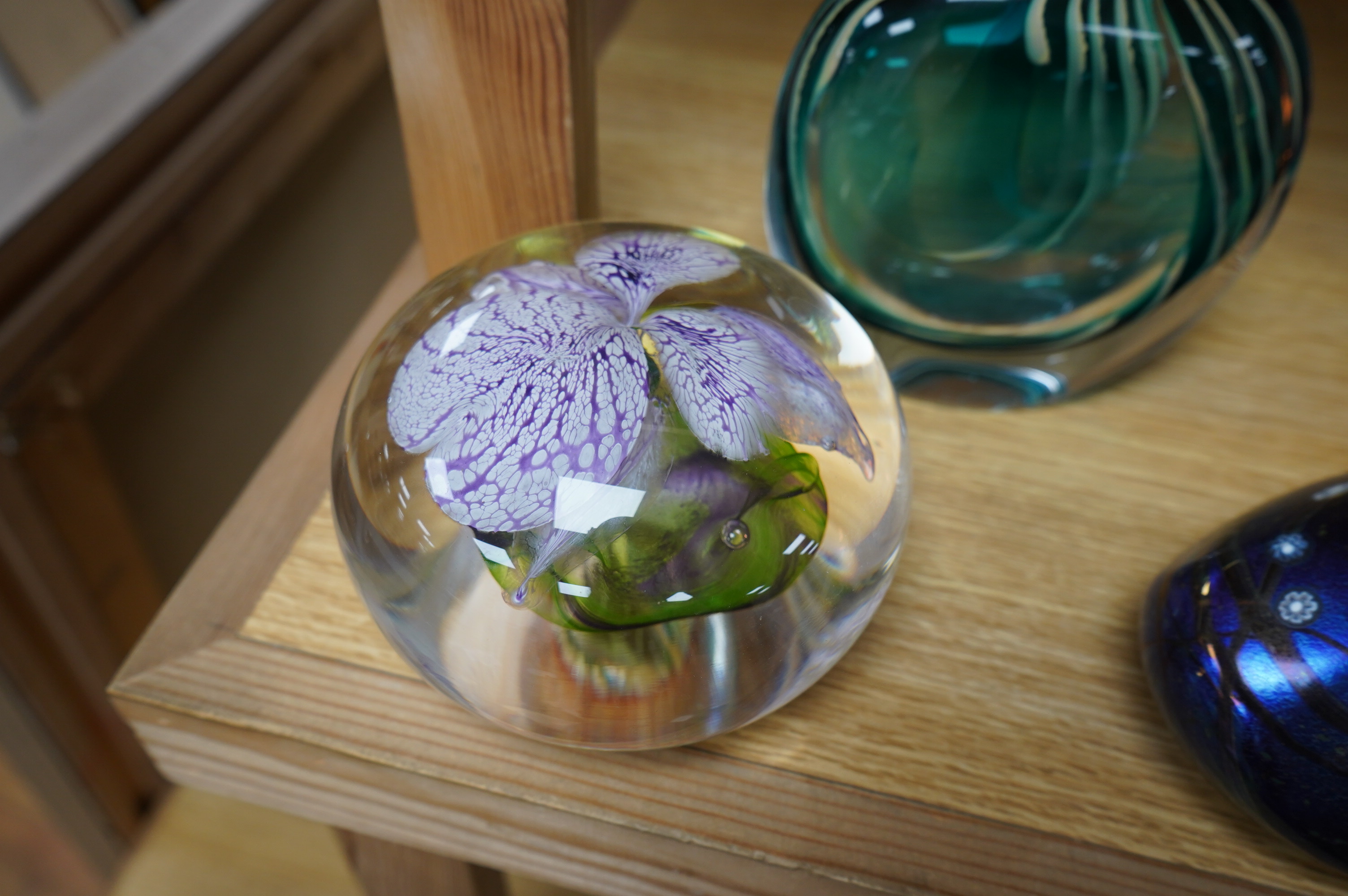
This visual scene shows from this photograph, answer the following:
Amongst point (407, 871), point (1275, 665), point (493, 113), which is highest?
point (493, 113)

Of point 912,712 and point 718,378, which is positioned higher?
point 718,378

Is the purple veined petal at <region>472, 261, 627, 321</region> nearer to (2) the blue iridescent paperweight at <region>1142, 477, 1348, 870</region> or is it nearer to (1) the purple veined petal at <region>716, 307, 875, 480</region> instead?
(1) the purple veined petal at <region>716, 307, 875, 480</region>

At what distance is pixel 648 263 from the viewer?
23 centimetres

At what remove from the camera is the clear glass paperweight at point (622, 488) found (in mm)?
187

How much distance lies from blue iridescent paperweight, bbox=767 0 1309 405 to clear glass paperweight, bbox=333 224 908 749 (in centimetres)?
8

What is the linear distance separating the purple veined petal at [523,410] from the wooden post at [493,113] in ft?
0.35

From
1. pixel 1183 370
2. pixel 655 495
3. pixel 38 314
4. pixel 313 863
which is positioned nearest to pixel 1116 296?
pixel 1183 370

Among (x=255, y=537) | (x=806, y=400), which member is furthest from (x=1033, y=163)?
(x=255, y=537)

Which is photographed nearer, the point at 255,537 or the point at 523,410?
the point at 523,410

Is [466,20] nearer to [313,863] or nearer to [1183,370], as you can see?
[1183,370]

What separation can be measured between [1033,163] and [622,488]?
176mm

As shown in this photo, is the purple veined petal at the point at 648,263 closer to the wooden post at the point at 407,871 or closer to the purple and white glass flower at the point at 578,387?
the purple and white glass flower at the point at 578,387

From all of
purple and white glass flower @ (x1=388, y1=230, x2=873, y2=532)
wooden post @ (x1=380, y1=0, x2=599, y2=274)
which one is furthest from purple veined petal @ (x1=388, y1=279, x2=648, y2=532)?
wooden post @ (x1=380, y1=0, x2=599, y2=274)

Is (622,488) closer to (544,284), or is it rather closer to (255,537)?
(544,284)
